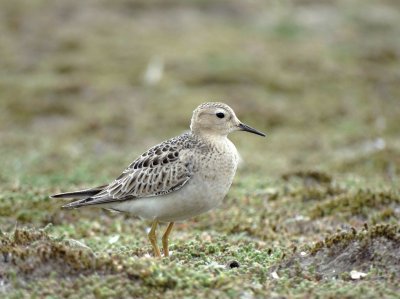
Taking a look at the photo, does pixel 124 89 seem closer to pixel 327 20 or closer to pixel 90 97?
pixel 90 97

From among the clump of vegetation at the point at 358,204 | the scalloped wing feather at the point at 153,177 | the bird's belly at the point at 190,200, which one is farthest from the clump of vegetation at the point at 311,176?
the bird's belly at the point at 190,200

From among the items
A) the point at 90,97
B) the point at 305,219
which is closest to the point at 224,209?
the point at 305,219

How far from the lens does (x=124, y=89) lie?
80.4 feet

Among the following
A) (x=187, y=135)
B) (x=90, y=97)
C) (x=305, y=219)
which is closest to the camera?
(x=187, y=135)

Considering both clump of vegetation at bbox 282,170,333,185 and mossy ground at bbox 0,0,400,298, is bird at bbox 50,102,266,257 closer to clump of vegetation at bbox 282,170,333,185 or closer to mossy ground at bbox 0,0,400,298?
mossy ground at bbox 0,0,400,298

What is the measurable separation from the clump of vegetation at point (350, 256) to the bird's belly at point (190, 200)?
1195 millimetres

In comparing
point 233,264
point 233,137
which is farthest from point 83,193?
point 233,137

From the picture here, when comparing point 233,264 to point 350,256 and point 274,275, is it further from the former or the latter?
point 350,256

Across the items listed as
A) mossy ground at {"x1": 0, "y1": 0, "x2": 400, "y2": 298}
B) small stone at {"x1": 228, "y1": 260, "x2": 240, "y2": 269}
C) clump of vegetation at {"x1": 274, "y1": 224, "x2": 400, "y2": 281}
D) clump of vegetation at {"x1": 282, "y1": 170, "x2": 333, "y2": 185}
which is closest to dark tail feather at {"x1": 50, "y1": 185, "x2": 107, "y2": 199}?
mossy ground at {"x1": 0, "y1": 0, "x2": 400, "y2": 298}

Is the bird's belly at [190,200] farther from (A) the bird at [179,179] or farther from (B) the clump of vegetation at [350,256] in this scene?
(B) the clump of vegetation at [350,256]

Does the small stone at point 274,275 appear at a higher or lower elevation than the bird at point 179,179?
lower

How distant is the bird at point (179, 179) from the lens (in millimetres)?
9125

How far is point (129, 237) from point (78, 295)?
A: 4.18 m

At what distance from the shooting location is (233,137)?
2105cm
